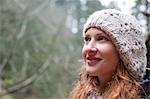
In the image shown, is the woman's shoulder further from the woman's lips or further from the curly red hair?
the woman's lips

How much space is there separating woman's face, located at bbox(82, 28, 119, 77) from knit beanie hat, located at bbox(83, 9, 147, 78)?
0.05ft

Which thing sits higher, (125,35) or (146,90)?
(125,35)

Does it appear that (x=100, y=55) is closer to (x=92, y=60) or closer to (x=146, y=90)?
(x=92, y=60)

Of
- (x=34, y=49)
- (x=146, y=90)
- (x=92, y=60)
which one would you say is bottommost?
(x=34, y=49)

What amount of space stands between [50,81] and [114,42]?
5.82m

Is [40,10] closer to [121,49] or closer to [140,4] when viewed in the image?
[140,4]

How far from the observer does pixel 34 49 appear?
24.2ft

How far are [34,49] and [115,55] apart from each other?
6.20 m

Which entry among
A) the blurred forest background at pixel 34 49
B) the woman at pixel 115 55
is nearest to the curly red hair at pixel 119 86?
the woman at pixel 115 55

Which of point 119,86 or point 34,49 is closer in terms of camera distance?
point 119,86

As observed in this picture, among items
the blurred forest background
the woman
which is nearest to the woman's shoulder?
the woman

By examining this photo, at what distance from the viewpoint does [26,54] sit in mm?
7496

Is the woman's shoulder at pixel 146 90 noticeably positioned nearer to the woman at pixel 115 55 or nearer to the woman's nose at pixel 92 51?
the woman at pixel 115 55

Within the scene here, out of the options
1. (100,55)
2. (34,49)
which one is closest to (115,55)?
(100,55)
